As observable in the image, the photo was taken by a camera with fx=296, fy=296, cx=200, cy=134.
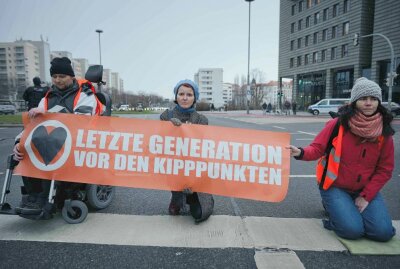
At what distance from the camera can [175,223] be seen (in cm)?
340

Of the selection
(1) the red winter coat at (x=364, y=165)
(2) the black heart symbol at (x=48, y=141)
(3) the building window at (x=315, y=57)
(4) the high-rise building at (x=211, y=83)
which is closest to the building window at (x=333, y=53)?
(3) the building window at (x=315, y=57)

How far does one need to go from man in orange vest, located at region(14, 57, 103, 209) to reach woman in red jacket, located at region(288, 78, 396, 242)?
2424 millimetres

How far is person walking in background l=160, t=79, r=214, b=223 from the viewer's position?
11.1ft

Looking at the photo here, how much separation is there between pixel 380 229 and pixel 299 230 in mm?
771

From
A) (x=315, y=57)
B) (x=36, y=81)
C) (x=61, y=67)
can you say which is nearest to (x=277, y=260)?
(x=61, y=67)

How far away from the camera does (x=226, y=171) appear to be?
3346 mm

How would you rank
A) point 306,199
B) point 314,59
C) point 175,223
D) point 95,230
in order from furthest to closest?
point 314,59 → point 306,199 → point 175,223 → point 95,230

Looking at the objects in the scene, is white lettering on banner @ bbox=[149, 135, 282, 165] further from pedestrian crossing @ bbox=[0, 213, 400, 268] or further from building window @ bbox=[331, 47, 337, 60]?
building window @ bbox=[331, 47, 337, 60]

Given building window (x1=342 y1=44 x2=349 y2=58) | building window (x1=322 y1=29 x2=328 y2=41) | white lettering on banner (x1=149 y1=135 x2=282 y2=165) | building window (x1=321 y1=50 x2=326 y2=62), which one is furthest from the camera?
building window (x1=321 y1=50 x2=326 y2=62)

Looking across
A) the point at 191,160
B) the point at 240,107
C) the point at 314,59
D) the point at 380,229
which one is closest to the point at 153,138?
the point at 191,160

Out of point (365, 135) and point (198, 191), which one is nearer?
point (365, 135)

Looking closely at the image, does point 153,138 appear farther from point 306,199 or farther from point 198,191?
point 306,199

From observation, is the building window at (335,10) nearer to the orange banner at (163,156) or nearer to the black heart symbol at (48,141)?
the orange banner at (163,156)

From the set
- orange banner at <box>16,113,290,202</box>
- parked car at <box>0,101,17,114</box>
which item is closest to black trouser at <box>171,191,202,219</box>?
orange banner at <box>16,113,290,202</box>
